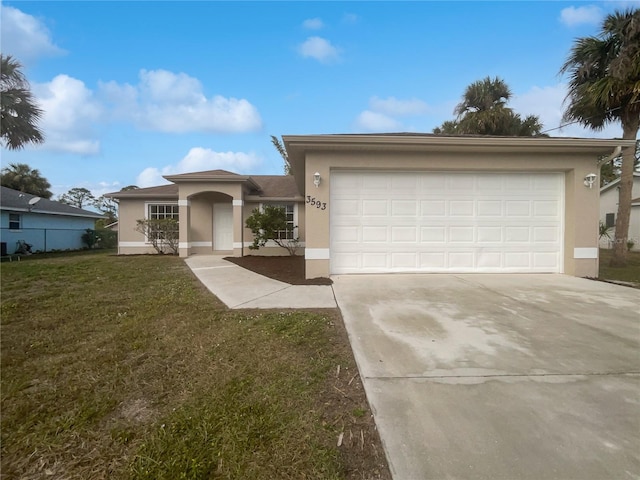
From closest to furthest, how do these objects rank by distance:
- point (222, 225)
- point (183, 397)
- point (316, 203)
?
1. point (183, 397)
2. point (316, 203)
3. point (222, 225)

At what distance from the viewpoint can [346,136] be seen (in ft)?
21.1

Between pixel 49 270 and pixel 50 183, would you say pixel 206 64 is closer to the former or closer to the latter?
pixel 49 270

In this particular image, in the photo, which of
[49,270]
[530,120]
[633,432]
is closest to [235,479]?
[633,432]

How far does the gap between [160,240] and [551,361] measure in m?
14.2

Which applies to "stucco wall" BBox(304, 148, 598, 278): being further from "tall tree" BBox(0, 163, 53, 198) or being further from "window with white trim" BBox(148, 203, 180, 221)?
"tall tree" BBox(0, 163, 53, 198)

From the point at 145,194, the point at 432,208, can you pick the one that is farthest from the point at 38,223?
the point at 432,208

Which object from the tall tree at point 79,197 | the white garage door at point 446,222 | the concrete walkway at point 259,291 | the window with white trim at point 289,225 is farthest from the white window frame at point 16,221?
the tall tree at point 79,197

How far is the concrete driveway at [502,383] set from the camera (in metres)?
1.77

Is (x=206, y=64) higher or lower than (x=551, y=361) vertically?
higher

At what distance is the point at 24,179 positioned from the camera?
25.1 metres

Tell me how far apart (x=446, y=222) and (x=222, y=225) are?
9615 millimetres

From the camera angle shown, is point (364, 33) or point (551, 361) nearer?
point (551, 361)

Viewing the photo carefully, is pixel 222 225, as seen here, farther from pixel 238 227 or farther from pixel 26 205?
pixel 26 205

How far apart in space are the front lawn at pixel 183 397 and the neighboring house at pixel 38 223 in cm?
1610
